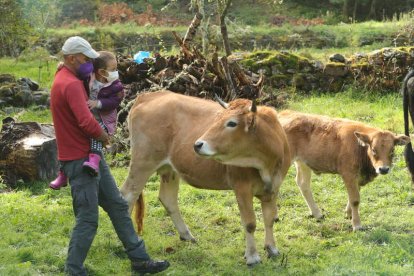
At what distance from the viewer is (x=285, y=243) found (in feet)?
25.8

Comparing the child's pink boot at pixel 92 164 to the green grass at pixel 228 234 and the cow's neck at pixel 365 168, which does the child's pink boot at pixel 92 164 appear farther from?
the cow's neck at pixel 365 168

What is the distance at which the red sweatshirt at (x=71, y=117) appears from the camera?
6.07 meters

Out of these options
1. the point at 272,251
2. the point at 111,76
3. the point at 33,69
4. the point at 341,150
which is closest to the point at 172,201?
the point at 272,251

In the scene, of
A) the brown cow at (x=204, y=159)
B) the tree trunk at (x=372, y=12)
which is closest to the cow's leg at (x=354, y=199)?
the brown cow at (x=204, y=159)

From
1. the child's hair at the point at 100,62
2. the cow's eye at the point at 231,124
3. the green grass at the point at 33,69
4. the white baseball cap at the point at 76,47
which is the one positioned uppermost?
the white baseball cap at the point at 76,47

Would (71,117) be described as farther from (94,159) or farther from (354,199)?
(354,199)

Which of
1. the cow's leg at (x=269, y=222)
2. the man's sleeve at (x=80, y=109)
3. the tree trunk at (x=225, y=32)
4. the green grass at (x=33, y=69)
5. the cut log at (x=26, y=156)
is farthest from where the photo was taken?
the green grass at (x=33, y=69)

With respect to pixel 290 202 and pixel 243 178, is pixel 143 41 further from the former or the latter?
pixel 243 178

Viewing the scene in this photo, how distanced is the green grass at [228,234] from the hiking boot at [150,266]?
19 cm

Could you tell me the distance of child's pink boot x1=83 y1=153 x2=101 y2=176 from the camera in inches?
243

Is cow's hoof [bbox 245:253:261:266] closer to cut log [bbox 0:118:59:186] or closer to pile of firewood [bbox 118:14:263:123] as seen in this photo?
→ cut log [bbox 0:118:59:186]

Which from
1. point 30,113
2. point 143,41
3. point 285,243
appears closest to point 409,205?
point 285,243

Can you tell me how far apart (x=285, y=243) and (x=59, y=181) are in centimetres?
282

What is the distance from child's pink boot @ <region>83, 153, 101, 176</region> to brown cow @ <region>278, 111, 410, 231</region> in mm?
3426
